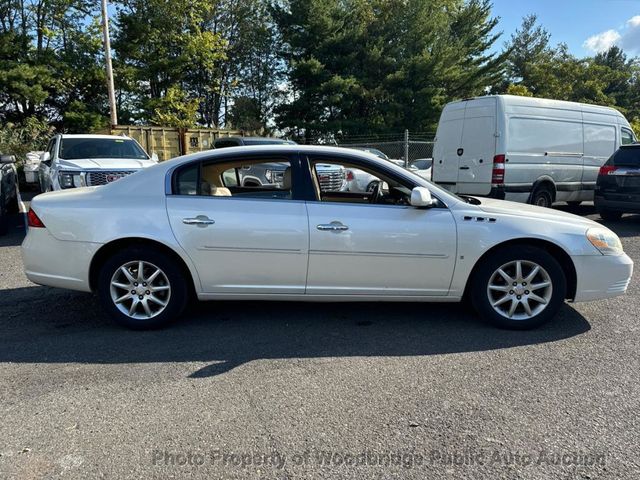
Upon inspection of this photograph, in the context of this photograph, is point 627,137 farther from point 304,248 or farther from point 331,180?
point 304,248

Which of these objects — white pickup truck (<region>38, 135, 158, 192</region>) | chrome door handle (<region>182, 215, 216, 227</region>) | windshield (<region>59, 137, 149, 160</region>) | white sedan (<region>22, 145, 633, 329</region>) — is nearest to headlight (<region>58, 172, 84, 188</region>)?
white pickup truck (<region>38, 135, 158, 192</region>)

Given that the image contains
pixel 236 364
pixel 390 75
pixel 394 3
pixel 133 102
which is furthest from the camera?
pixel 394 3

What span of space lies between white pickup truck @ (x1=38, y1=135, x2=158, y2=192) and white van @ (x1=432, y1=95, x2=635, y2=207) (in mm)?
6103

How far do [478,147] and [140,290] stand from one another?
750 centimetres

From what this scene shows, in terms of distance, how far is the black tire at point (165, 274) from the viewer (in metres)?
3.92

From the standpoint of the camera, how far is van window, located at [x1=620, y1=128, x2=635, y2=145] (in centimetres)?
1077

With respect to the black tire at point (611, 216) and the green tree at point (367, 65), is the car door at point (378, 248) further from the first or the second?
the green tree at point (367, 65)

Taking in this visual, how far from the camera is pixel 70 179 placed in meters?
7.82

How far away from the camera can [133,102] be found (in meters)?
26.2

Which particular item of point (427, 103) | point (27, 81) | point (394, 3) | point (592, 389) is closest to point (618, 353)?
point (592, 389)

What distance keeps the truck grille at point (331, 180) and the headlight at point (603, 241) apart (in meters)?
2.29

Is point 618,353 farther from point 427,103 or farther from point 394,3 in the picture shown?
point 394,3

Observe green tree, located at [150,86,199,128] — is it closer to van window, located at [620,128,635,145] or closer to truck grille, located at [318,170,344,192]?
van window, located at [620,128,635,145]

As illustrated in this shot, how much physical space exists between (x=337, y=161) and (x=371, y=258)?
35.5 inches
